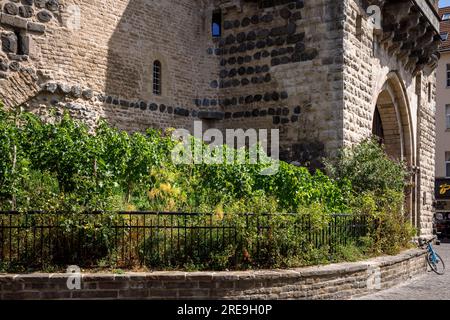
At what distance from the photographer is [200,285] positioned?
23.7 ft

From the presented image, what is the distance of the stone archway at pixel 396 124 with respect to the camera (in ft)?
58.1

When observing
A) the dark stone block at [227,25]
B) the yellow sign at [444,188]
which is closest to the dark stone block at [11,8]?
the dark stone block at [227,25]

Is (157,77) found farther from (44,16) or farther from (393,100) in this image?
(393,100)

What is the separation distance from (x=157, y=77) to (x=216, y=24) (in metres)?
2.65

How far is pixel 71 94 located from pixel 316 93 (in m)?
5.78

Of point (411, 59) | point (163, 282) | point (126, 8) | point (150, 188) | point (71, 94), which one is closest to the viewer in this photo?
point (163, 282)

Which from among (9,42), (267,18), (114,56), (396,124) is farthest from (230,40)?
(396,124)

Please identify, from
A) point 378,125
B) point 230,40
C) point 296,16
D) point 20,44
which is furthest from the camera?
point 378,125

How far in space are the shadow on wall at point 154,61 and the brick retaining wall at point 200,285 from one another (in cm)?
676

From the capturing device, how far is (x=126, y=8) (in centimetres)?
1373

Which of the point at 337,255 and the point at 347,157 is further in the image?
the point at 347,157

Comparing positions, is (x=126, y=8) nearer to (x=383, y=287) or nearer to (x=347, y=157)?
(x=347, y=157)

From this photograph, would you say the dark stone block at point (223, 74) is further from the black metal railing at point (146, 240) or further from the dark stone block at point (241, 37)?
the black metal railing at point (146, 240)

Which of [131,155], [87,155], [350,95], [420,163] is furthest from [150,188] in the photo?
[420,163]
